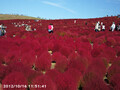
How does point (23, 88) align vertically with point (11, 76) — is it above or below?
below

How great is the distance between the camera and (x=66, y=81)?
240 cm

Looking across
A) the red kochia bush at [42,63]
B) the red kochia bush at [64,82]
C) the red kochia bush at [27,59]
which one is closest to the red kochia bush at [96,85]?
the red kochia bush at [64,82]

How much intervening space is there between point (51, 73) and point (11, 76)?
0.69 metres

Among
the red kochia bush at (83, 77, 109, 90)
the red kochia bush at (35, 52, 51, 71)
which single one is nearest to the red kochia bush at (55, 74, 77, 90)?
the red kochia bush at (83, 77, 109, 90)

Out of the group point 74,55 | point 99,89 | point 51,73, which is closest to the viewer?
point 99,89

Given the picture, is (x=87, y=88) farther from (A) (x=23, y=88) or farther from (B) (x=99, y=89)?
(A) (x=23, y=88)

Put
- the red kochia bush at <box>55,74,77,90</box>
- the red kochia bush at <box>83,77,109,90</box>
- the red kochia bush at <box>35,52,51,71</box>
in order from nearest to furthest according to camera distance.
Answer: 1. the red kochia bush at <box>83,77,109,90</box>
2. the red kochia bush at <box>55,74,77,90</box>
3. the red kochia bush at <box>35,52,51,71</box>

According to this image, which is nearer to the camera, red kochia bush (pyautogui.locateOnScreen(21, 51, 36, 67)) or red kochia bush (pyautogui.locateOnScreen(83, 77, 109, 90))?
red kochia bush (pyautogui.locateOnScreen(83, 77, 109, 90))

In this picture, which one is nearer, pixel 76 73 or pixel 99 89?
pixel 99 89

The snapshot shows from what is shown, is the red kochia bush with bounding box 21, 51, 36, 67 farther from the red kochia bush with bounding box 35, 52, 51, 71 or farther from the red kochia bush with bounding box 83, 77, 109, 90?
the red kochia bush with bounding box 83, 77, 109, 90

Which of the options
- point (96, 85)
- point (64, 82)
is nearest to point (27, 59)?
point (64, 82)

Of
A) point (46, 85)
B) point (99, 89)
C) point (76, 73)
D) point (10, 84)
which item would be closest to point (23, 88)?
point (10, 84)

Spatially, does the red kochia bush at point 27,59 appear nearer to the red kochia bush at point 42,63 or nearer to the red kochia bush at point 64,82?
the red kochia bush at point 42,63

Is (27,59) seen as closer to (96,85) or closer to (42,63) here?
(42,63)
